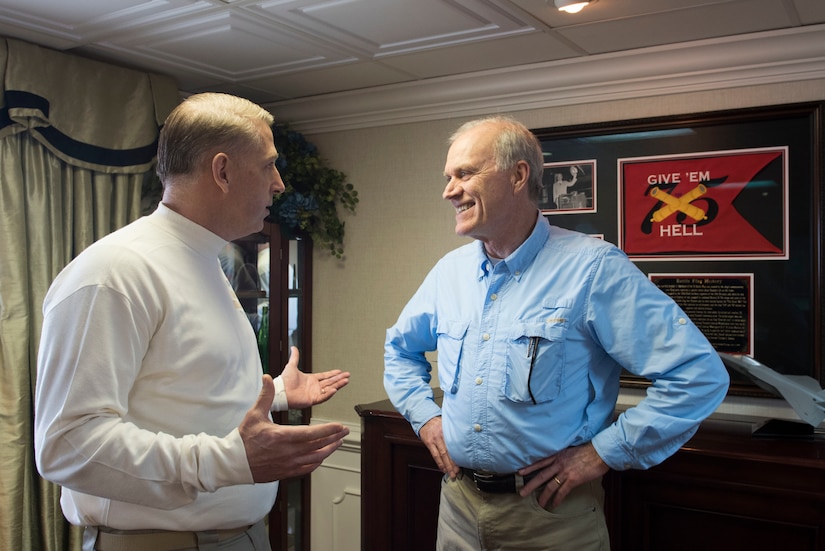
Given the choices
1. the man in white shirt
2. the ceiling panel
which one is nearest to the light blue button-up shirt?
the man in white shirt

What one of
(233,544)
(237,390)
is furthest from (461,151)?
(233,544)

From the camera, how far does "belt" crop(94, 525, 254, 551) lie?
1.36m

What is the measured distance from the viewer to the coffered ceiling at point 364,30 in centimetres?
226

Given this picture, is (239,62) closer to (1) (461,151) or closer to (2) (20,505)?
(1) (461,151)

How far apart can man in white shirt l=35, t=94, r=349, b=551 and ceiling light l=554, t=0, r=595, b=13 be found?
1.05 metres

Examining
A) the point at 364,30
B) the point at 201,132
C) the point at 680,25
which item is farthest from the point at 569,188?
the point at 201,132

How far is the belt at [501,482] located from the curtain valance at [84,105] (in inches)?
73.6

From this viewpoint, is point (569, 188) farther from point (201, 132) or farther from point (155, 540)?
point (155, 540)

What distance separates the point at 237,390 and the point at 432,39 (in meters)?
1.57

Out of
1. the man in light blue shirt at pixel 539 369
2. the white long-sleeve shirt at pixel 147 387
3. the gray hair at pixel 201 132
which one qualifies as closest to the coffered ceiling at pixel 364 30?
the man in light blue shirt at pixel 539 369

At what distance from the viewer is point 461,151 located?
2055mm

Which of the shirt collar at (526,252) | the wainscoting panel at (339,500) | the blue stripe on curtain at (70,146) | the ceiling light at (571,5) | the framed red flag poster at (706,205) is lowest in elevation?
the wainscoting panel at (339,500)

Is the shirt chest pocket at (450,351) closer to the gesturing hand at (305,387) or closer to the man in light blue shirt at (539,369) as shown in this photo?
the man in light blue shirt at (539,369)

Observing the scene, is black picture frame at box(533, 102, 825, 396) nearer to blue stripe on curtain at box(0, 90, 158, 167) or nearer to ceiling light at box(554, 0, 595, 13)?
ceiling light at box(554, 0, 595, 13)
